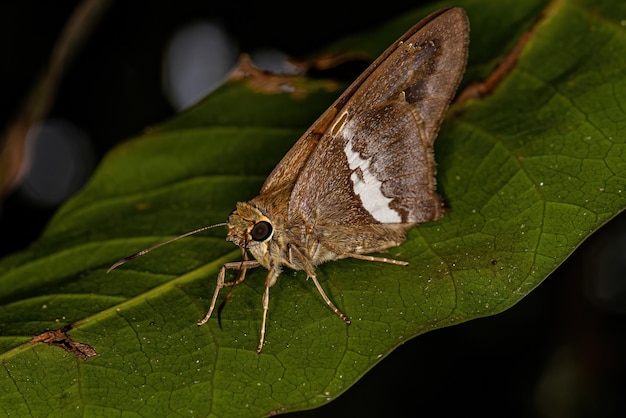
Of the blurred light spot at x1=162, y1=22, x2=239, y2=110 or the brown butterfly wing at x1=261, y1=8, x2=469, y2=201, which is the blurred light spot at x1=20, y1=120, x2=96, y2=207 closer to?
the blurred light spot at x1=162, y1=22, x2=239, y2=110

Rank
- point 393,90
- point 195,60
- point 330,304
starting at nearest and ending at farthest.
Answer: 1. point 330,304
2. point 393,90
3. point 195,60

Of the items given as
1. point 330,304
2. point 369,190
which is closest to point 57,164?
point 369,190

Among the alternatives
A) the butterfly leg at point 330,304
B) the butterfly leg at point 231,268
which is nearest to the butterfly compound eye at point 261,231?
the butterfly leg at point 231,268

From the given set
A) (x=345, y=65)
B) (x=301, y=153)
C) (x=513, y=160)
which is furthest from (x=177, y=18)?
(x=513, y=160)

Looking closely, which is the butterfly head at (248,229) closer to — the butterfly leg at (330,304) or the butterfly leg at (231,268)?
the butterfly leg at (231,268)

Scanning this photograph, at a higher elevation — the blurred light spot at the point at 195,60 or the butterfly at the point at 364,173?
the butterfly at the point at 364,173

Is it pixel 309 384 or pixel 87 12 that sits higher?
pixel 87 12

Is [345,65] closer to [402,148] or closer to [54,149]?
[402,148]

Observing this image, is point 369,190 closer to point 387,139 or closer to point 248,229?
point 387,139
